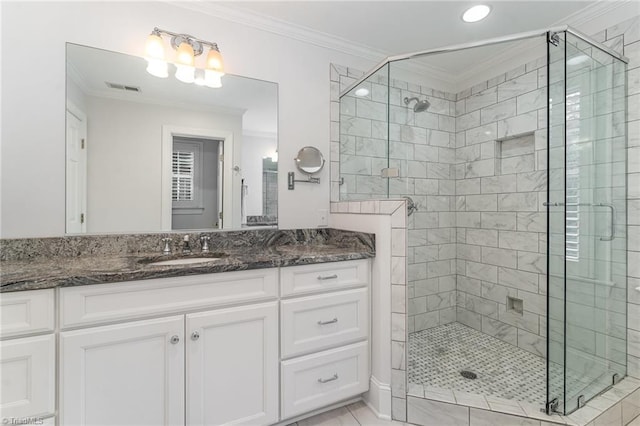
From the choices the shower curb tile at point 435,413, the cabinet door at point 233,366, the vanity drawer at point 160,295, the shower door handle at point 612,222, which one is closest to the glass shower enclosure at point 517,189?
the shower door handle at point 612,222

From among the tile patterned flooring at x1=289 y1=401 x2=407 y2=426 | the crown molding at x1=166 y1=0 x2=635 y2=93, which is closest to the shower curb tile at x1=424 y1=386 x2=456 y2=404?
the tile patterned flooring at x1=289 y1=401 x2=407 y2=426

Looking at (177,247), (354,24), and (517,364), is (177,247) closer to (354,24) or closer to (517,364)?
(354,24)

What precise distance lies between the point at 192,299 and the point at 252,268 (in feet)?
0.94

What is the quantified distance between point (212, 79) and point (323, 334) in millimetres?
1700

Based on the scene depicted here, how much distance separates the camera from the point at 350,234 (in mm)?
1902

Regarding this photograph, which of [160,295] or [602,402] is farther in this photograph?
[602,402]

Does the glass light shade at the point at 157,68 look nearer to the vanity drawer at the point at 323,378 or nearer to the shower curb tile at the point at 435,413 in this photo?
the vanity drawer at the point at 323,378

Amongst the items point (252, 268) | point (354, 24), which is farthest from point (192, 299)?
point (354, 24)

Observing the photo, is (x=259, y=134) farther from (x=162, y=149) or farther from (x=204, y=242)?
(x=204, y=242)

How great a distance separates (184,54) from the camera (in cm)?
171

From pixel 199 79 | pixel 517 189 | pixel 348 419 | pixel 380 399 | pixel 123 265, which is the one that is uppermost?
pixel 199 79

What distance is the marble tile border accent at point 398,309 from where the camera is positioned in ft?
5.16

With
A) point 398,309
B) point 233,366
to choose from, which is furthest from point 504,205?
point 233,366

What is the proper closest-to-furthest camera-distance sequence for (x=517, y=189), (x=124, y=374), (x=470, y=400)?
(x=124, y=374) < (x=470, y=400) < (x=517, y=189)
